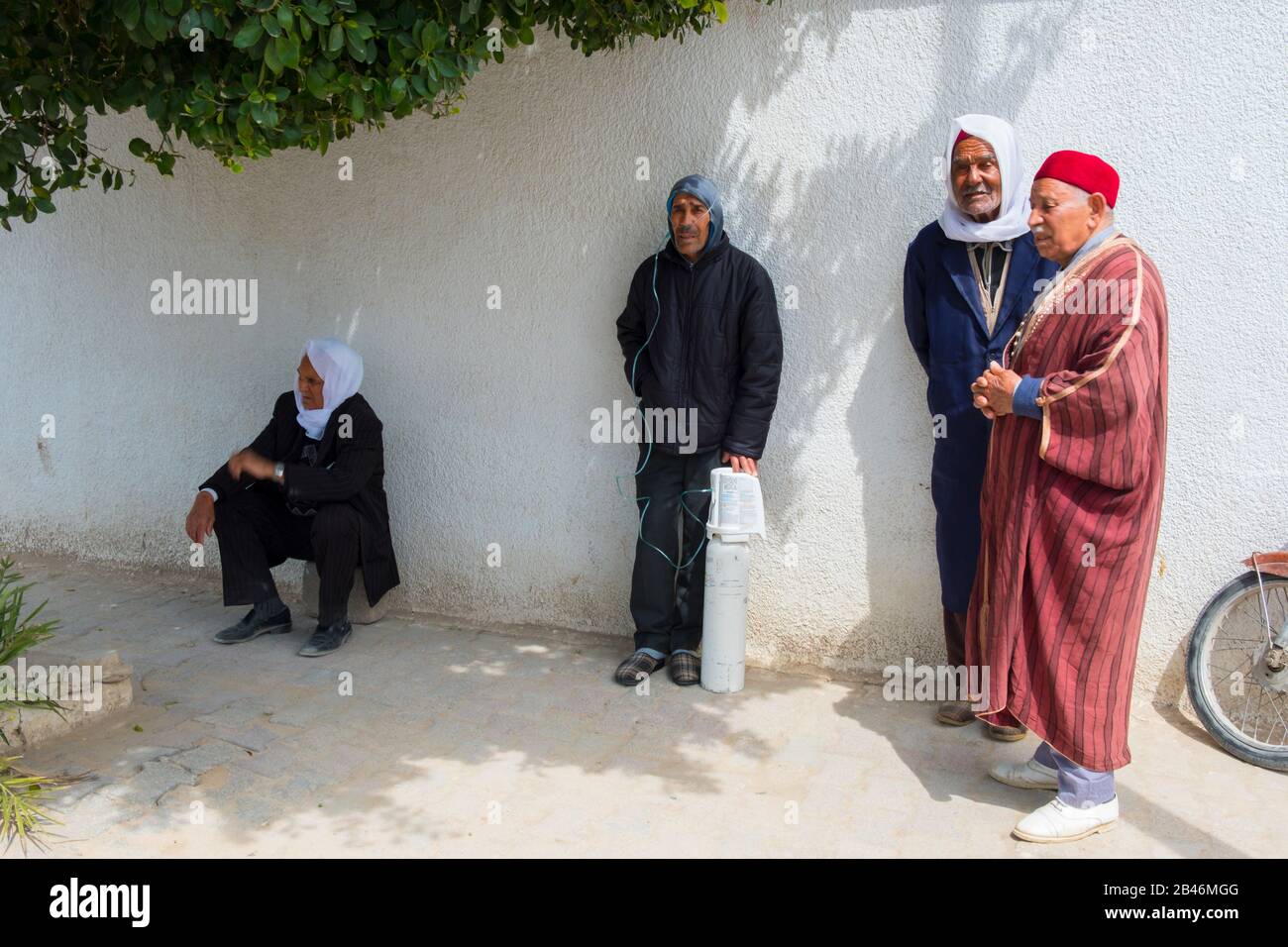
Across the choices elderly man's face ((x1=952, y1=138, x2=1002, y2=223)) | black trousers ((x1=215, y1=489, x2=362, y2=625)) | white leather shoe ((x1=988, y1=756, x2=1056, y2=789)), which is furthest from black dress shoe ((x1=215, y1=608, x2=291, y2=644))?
elderly man's face ((x1=952, y1=138, x2=1002, y2=223))

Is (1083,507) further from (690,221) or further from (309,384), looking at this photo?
(309,384)

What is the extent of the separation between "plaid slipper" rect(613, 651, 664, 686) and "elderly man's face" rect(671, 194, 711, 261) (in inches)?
64.6

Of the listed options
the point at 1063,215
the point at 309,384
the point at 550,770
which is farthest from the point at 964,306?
the point at 309,384

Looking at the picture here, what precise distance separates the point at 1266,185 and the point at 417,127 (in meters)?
3.44

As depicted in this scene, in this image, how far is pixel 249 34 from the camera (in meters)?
3.01

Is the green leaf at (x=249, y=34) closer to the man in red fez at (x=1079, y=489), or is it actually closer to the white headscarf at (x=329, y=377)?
the white headscarf at (x=329, y=377)

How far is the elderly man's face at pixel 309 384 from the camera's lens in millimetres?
4875

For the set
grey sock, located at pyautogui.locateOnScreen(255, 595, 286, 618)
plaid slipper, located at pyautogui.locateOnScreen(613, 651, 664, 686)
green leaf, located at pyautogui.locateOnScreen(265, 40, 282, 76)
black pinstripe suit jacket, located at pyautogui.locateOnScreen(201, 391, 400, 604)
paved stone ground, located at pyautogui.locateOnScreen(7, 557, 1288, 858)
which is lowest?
paved stone ground, located at pyautogui.locateOnScreen(7, 557, 1288, 858)

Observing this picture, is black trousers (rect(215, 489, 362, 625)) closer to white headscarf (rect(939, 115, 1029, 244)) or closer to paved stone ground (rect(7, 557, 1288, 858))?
paved stone ground (rect(7, 557, 1288, 858))

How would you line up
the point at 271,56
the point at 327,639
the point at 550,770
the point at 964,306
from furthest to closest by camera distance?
the point at 327,639
the point at 964,306
the point at 550,770
the point at 271,56

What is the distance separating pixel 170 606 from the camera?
5.45 meters

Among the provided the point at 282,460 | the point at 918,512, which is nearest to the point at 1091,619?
the point at 918,512

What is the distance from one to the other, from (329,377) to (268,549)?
0.81 meters

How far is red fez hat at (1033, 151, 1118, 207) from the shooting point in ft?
10.4
